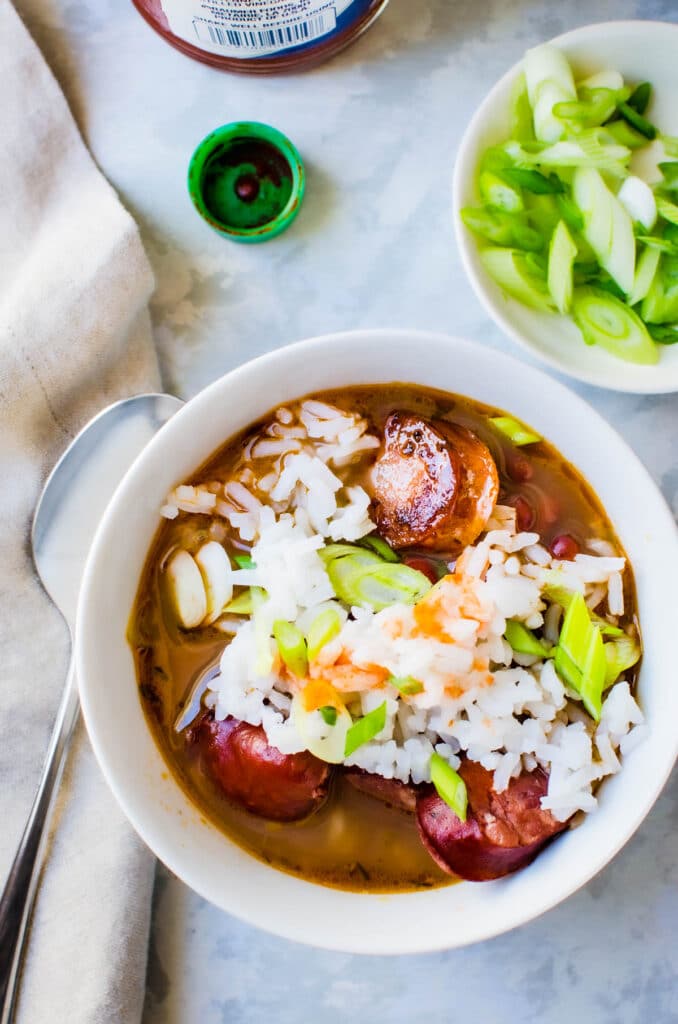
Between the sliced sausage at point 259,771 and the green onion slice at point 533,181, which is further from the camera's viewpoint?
the green onion slice at point 533,181

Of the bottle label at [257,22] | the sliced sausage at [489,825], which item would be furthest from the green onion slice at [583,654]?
the bottle label at [257,22]

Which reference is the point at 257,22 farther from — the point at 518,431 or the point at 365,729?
the point at 365,729

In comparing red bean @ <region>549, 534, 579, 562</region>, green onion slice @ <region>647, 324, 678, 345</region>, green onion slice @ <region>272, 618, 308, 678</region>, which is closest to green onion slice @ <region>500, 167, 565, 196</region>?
green onion slice @ <region>647, 324, 678, 345</region>

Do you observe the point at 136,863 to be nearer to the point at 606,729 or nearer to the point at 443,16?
the point at 606,729

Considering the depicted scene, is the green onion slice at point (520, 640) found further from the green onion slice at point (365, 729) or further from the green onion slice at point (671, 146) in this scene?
the green onion slice at point (671, 146)

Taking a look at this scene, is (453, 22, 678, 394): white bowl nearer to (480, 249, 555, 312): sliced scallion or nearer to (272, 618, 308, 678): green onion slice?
(480, 249, 555, 312): sliced scallion

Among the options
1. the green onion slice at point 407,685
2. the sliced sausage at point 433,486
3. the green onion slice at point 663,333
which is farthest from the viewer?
the green onion slice at point 663,333

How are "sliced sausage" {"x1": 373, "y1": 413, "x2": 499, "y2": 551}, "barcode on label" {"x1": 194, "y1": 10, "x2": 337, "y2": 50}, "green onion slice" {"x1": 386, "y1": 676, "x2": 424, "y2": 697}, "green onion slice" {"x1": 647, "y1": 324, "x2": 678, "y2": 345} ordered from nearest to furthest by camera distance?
"green onion slice" {"x1": 386, "y1": 676, "x2": 424, "y2": 697} → "sliced sausage" {"x1": 373, "y1": 413, "x2": 499, "y2": 551} → "barcode on label" {"x1": 194, "y1": 10, "x2": 337, "y2": 50} → "green onion slice" {"x1": 647, "y1": 324, "x2": 678, "y2": 345}
